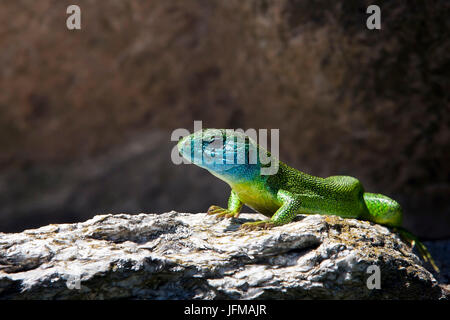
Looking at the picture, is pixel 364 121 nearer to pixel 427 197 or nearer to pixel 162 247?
pixel 427 197

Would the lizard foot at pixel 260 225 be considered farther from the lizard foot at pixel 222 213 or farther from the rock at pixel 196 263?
the lizard foot at pixel 222 213

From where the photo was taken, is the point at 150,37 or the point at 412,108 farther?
the point at 150,37

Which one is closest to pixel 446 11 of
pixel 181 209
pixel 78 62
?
pixel 181 209

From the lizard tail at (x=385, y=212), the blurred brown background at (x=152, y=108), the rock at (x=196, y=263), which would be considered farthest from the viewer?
the blurred brown background at (x=152, y=108)

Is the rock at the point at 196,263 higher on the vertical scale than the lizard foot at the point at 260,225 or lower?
lower

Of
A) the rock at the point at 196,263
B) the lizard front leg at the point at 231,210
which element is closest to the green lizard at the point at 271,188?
the lizard front leg at the point at 231,210

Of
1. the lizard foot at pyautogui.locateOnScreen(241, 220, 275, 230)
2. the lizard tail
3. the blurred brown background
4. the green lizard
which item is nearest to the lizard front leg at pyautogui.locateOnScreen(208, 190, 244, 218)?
the green lizard

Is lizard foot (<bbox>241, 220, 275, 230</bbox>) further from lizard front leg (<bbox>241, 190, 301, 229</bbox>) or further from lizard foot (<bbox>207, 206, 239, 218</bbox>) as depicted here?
lizard foot (<bbox>207, 206, 239, 218</bbox>)
